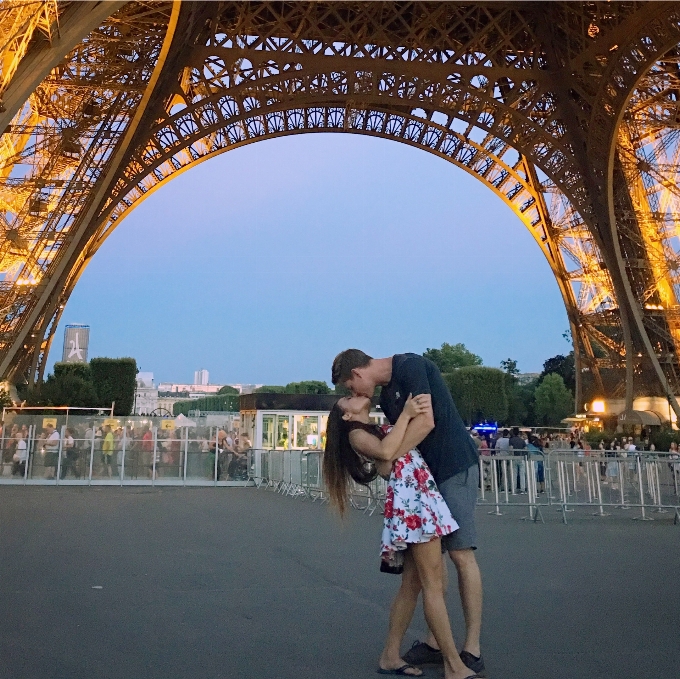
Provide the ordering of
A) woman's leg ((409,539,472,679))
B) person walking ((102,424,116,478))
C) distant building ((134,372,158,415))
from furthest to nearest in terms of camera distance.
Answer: distant building ((134,372,158,415)), person walking ((102,424,116,478)), woman's leg ((409,539,472,679))

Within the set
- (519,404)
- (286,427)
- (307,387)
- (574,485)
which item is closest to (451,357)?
(519,404)

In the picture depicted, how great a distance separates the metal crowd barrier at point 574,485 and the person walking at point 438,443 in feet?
25.5

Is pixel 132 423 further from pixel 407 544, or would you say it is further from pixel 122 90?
pixel 407 544

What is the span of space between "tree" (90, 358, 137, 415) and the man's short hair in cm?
3949

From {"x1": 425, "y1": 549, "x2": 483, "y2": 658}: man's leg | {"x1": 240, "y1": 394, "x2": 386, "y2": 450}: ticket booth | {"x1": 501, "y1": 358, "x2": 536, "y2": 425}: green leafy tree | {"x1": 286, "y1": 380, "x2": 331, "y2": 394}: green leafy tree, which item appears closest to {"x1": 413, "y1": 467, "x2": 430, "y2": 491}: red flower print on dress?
{"x1": 425, "y1": 549, "x2": 483, "y2": 658}: man's leg

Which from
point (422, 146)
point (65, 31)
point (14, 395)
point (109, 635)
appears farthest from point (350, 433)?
point (422, 146)

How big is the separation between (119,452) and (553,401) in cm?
5032

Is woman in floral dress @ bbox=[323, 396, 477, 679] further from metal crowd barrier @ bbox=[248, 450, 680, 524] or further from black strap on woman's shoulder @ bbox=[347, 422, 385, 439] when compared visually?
metal crowd barrier @ bbox=[248, 450, 680, 524]

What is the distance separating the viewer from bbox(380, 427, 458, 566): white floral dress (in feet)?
11.2

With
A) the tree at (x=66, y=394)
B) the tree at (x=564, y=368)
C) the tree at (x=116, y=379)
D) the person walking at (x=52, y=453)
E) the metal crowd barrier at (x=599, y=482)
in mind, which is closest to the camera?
the metal crowd barrier at (x=599, y=482)

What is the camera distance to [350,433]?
3.54m

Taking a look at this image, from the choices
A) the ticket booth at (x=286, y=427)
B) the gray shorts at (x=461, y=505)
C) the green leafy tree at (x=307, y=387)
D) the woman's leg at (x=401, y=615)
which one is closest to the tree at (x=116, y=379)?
the ticket booth at (x=286, y=427)

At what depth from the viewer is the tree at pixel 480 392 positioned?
5606 cm

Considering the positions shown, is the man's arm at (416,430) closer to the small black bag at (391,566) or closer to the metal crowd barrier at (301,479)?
the small black bag at (391,566)
